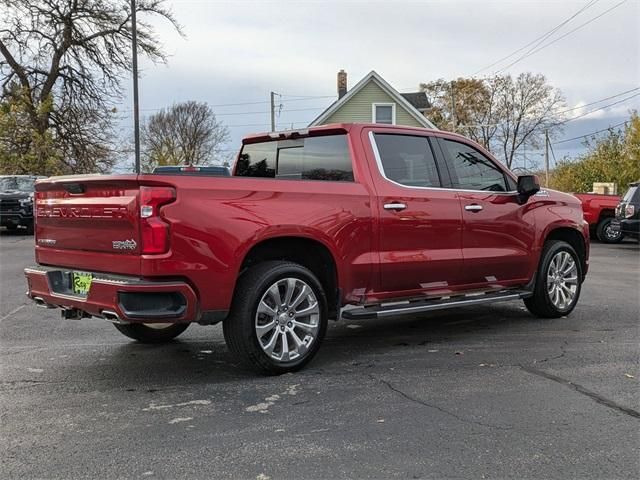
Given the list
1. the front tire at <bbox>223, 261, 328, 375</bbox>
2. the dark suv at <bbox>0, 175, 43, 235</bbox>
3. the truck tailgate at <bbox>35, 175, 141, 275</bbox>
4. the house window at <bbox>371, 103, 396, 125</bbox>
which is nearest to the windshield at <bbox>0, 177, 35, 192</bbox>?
the dark suv at <bbox>0, 175, 43, 235</bbox>

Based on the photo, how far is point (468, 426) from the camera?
3758 millimetres

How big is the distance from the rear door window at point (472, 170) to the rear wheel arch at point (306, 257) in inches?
64.7

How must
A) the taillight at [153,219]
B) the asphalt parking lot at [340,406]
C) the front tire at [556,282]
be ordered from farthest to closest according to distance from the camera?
the front tire at [556,282], the taillight at [153,219], the asphalt parking lot at [340,406]

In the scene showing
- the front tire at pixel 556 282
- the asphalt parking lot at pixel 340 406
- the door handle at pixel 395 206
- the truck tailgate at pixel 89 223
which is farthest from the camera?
A: the front tire at pixel 556 282

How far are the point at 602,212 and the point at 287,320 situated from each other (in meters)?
15.2

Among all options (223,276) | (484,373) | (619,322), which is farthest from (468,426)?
(619,322)

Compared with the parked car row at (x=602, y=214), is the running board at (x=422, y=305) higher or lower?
lower

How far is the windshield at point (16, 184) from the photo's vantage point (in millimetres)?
19688

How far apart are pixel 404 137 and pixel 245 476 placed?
3.59 meters

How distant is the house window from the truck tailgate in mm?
26633

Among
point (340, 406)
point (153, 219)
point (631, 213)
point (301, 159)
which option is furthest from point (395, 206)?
point (631, 213)

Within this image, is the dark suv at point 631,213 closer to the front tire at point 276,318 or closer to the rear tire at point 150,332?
the front tire at point 276,318

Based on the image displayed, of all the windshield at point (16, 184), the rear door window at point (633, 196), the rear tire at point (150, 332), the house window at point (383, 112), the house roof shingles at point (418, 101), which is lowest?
the rear tire at point (150, 332)

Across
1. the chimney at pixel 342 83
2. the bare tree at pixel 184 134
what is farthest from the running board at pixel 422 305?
the bare tree at pixel 184 134
